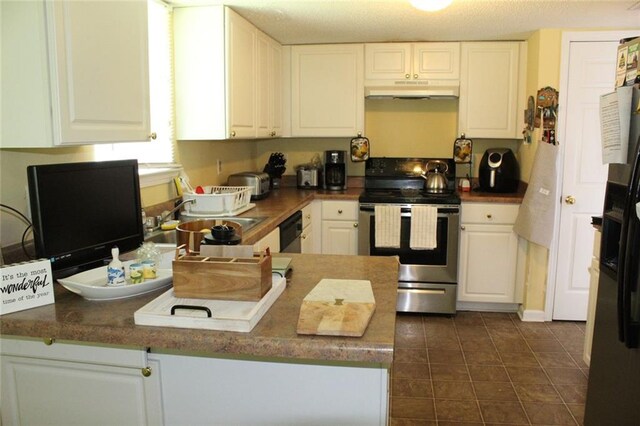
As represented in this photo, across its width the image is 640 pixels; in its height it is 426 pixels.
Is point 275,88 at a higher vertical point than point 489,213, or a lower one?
higher

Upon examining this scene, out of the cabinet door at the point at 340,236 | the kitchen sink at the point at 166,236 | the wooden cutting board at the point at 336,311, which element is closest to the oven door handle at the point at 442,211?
the cabinet door at the point at 340,236

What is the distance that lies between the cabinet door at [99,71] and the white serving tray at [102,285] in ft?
1.38

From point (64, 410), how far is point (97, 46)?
1.13 metres

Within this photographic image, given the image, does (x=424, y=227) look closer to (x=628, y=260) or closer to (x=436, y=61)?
(x=436, y=61)

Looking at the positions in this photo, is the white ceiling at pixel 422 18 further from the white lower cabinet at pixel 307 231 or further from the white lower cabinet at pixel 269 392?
the white lower cabinet at pixel 269 392

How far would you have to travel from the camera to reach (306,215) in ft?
12.8

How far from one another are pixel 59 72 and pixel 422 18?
96.1 inches

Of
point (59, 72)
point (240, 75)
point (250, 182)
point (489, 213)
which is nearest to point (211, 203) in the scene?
point (250, 182)

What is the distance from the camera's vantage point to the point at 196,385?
1.38m

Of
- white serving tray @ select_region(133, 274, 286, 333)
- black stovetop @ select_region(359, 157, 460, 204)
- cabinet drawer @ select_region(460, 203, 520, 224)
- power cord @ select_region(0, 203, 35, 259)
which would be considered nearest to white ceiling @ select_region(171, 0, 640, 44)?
black stovetop @ select_region(359, 157, 460, 204)

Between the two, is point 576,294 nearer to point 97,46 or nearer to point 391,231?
point 391,231

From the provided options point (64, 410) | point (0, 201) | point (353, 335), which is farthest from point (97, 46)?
point (353, 335)

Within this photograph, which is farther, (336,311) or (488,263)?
(488,263)

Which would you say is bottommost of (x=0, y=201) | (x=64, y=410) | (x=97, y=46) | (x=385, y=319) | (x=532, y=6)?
(x=64, y=410)
